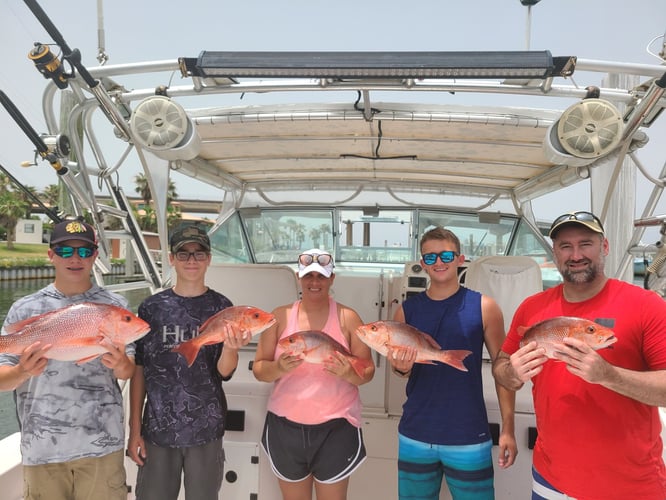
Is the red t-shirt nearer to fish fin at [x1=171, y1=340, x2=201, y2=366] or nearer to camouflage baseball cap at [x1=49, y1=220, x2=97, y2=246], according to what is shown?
fish fin at [x1=171, y1=340, x2=201, y2=366]

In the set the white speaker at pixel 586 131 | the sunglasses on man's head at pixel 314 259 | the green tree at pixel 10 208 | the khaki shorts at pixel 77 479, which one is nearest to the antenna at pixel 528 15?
the white speaker at pixel 586 131

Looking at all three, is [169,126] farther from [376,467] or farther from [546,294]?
[376,467]

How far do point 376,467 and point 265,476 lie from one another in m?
0.88

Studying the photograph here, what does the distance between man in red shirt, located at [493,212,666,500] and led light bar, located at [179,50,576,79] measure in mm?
998

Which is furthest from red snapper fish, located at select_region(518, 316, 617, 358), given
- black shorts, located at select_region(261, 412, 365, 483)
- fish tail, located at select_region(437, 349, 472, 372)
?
black shorts, located at select_region(261, 412, 365, 483)

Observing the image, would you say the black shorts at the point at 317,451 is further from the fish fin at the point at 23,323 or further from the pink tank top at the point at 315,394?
the fish fin at the point at 23,323

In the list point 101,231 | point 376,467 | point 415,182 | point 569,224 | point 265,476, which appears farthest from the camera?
point 415,182

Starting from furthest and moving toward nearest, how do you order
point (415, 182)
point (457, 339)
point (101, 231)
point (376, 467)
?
point (415, 182)
point (101, 231)
point (376, 467)
point (457, 339)

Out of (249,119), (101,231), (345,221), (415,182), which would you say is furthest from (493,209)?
(101,231)

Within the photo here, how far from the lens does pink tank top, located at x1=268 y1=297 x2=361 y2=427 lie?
253 cm

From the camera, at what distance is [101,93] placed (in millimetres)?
3146

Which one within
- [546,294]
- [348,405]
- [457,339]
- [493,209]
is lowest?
[348,405]

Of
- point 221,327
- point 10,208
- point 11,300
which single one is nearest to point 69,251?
point 221,327

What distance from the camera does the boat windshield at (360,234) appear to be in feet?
19.7
